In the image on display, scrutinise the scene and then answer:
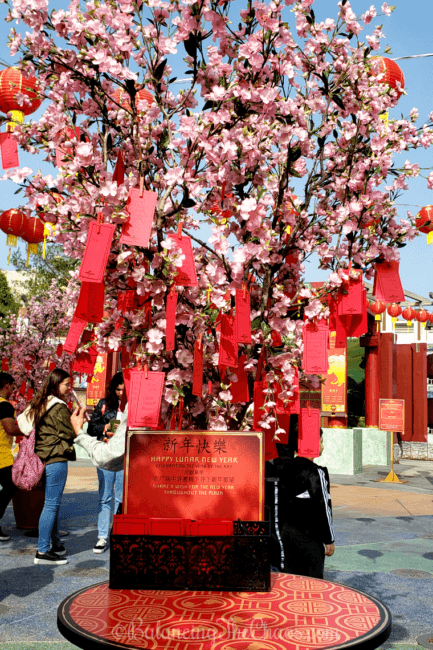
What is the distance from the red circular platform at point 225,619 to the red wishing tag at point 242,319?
1156mm

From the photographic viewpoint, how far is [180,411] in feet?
10.3

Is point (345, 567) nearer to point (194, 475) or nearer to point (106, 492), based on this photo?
point (106, 492)

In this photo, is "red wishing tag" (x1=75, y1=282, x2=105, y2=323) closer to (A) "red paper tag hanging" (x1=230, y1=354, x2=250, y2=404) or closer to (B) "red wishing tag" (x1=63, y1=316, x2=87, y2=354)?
(B) "red wishing tag" (x1=63, y1=316, x2=87, y2=354)

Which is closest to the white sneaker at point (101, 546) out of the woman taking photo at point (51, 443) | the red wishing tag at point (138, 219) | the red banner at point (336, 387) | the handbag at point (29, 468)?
the woman taking photo at point (51, 443)

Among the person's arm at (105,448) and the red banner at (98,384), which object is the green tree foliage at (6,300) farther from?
the person's arm at (105,448)

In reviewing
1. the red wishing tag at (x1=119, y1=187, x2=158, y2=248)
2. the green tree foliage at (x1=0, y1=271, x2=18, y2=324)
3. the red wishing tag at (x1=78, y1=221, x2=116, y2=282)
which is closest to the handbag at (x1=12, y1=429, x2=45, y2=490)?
the red wishing tag at (x1=78, y1=221, x2=116, y2=282)

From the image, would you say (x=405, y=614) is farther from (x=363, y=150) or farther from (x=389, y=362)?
(x=389, y=362)

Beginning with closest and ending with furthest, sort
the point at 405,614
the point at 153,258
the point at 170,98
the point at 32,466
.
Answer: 1. the point at 153,258
2. the point at 170,98
3. the point at 405,614
4. the point at 32,466

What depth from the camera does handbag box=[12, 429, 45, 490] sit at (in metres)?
6.41

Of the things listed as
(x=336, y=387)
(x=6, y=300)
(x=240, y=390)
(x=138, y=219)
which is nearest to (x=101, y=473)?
(x=240, y=390)

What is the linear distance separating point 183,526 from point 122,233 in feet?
4.46

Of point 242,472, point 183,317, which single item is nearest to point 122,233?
point 183,317

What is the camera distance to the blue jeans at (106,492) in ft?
21.5

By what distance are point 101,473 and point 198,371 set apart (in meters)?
4.08
